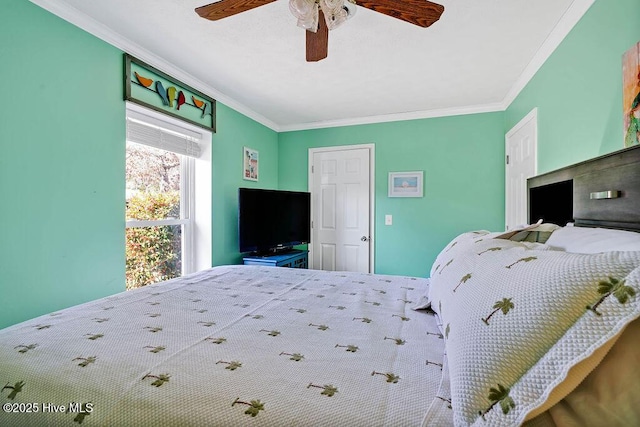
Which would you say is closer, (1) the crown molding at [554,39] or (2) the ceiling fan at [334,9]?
(2) the ceiling fan at [334,9]

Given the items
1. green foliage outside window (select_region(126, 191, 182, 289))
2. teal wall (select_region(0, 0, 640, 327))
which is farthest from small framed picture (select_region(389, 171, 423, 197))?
green foliage outside window (select_region(126, 191, 182, 289))

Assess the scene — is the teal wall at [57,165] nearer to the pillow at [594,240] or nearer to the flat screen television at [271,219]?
the flat screen television at [271,219]

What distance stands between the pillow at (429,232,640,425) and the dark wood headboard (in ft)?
1.73

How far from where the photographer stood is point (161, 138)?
2.46 metres

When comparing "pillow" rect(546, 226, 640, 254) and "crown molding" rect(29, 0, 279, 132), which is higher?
"crown molding" rect(29, 0, 279, 132)

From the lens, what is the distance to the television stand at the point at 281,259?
3.09 m

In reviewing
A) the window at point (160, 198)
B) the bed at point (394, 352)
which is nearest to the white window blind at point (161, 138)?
the window at point (160, 198)

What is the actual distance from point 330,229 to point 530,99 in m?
2.49

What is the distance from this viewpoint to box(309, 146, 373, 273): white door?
3756mm

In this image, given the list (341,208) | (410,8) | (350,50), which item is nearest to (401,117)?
(341,208)

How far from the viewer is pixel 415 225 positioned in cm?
354

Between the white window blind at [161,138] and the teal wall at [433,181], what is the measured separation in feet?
6.16

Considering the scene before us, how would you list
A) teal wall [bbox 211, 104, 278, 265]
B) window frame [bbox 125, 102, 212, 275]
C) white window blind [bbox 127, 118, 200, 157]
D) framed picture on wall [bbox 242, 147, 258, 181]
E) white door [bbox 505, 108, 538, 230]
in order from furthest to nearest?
framed picture on wall [bbox 242, 147, 258, 181], teal wall [bbox 211, 104, 278, 265], window frame [bbox 125, 102, 212, 275], white door [bbox 505, 108, 538, 230], white window blind [bbox 127, 118, 200, 157]

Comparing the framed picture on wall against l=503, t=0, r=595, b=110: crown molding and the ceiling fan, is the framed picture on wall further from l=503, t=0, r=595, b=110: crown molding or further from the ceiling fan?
l=503, t=0, r=595, b=110: crown molding
